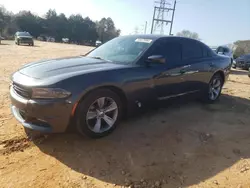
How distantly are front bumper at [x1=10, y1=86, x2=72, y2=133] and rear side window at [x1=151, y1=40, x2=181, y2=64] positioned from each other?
6.41 feet

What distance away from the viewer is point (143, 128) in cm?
402

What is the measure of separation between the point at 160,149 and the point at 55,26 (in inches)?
2921

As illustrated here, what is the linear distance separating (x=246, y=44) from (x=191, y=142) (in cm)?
3580

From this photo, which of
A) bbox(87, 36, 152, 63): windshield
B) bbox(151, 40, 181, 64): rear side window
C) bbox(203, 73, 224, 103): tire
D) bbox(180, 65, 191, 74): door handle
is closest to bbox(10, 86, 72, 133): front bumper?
bbox(87, 36, 152, 63): windshield

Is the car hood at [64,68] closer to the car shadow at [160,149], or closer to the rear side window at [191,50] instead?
the car shadow at [160,149]

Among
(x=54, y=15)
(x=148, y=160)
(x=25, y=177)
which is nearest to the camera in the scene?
(x=25, y=177)

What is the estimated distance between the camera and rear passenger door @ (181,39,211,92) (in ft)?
15.8

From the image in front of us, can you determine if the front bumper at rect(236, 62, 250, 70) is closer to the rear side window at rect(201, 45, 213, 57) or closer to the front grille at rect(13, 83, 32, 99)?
the rear side window at rect(201, 45, 213, 57)

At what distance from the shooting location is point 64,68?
3.47 metres

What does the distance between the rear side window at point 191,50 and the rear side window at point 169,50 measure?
19 centimetres

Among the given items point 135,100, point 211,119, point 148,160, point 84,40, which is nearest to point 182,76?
point 211,119

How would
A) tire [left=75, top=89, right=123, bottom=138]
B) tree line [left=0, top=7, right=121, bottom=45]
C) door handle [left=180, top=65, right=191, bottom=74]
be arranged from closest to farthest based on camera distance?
tire [left=75, top=89, right=123, bottom=138], door handle [left=180, top=65, right=191, bottom=74], tree line [left=0, top=7, right=121, bottom=45]

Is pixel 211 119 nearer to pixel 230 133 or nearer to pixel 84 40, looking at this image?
pixel 230 133

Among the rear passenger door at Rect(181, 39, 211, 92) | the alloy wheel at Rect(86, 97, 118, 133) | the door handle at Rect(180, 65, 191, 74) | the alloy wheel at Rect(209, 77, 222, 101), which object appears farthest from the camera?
the alloy wheel at Rect(209, 77, 222, 101)
